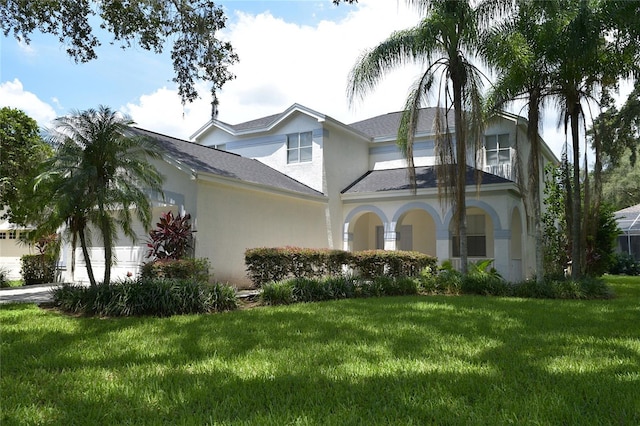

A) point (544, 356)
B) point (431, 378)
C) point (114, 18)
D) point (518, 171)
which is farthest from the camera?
point (518, 171)

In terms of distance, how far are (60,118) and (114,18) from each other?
14.0ft

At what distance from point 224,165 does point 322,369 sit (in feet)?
42.8

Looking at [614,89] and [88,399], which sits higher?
[614,89]

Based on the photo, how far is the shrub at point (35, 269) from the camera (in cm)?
1894

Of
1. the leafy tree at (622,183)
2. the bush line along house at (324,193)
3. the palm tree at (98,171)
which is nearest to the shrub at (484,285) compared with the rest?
the bush line along house at (324,193)

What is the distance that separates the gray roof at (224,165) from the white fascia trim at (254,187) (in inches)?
5.9

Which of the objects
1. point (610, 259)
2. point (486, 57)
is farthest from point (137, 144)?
point (610, 259)

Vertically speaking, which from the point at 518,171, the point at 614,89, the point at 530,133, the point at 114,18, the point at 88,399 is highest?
the point at 114,18

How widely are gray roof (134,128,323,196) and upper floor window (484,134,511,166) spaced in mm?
7508

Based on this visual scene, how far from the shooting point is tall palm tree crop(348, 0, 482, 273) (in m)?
13.8

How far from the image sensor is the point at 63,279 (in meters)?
18.4

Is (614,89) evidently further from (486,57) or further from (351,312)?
(351,312)

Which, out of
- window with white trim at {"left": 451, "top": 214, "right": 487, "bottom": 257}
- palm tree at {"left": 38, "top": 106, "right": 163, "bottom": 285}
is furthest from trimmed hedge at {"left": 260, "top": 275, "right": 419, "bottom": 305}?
window with white trim at {"left": 451, "top": 214, "right": 487, "bottom": 257}

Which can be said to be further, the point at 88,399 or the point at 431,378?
the point at 431,378
